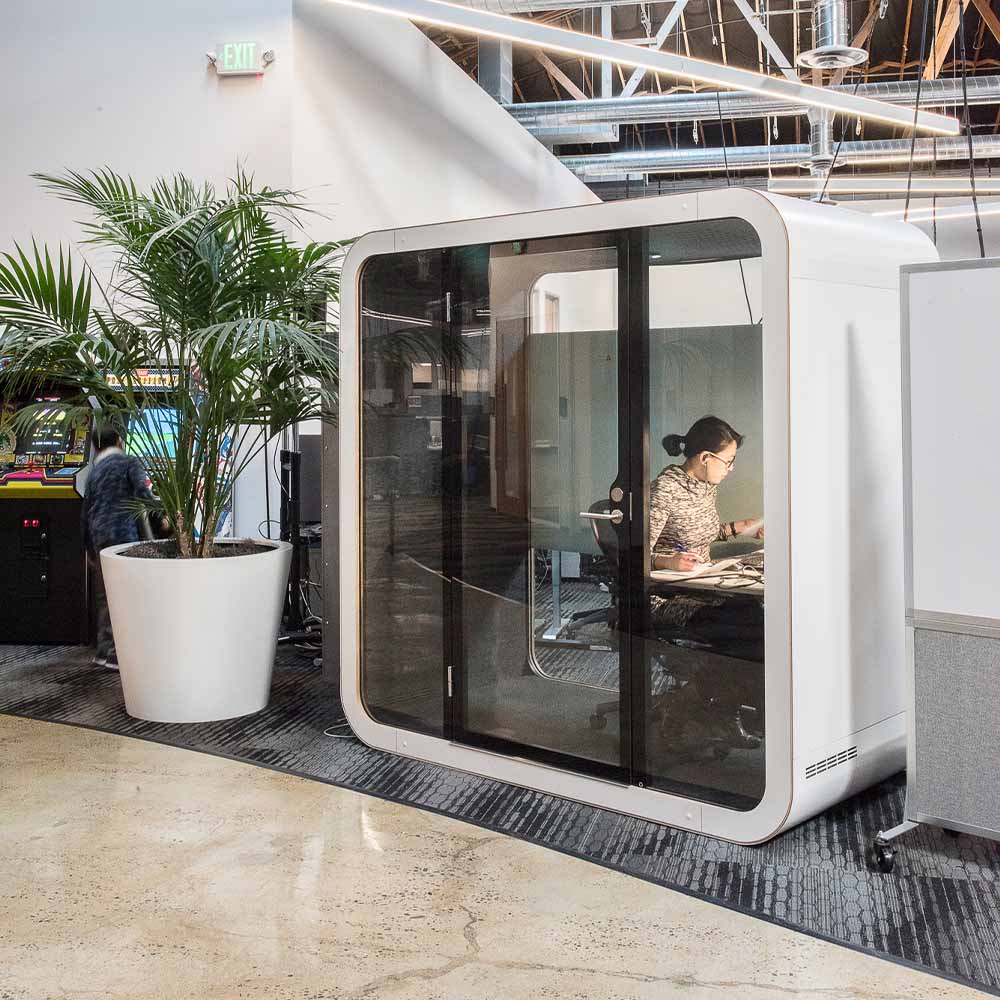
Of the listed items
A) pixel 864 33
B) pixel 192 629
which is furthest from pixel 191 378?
pixel 864 33

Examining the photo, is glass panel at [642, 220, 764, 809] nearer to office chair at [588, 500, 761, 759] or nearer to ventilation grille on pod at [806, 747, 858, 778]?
office chair at [588, 500, 761, 759]

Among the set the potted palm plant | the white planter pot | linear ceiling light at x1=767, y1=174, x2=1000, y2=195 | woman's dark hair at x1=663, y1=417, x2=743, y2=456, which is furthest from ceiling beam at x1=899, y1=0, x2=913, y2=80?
the white planter pot

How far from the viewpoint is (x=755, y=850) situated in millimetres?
2838

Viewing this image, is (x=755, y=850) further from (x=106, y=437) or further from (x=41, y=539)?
(x=41, y=539)

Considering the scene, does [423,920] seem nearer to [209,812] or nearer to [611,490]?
[209,812]

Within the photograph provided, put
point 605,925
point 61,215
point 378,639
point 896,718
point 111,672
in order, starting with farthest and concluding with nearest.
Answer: point 61,215 < point 111,672 < point 378,639 < point 896,718 < point 605,925

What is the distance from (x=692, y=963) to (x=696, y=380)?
57.0 inches

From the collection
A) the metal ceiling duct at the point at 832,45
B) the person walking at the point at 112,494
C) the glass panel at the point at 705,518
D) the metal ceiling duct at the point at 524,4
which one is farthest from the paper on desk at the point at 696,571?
the metal ceiling duct at the point at 524,4

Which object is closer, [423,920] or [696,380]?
[423,920]

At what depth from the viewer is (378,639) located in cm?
363

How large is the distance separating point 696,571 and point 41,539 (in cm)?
351

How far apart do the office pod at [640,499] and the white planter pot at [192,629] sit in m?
0.53

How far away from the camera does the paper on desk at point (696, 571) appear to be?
2906mm

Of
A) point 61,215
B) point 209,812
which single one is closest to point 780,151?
point 61,215
